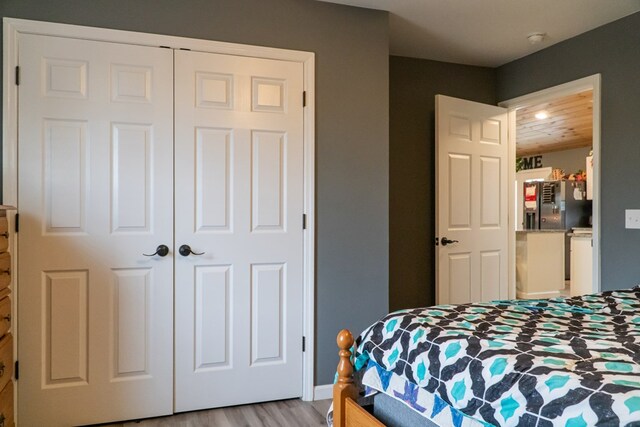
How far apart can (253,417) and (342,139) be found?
68.6 inches

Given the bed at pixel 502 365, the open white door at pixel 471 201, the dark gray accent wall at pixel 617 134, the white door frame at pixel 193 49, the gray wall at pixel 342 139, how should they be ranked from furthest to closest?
the open white door at pixel 471 201 → the dark gray accent wall at pixel 617 134 → the gray wall at pixel 342 139 → the white door frame at pixel 193 49 → the bed at pixel 502 365

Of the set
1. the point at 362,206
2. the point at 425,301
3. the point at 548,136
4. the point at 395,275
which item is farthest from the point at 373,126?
the point at 548,136

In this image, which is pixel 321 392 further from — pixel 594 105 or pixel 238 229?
pixel 594 105

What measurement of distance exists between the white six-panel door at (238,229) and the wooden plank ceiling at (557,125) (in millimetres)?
2408

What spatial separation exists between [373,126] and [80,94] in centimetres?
173

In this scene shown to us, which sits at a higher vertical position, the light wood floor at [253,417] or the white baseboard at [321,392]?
the white baseboard at [321,392]

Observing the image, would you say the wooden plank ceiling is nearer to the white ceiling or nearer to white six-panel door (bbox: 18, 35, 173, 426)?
the white ceiling

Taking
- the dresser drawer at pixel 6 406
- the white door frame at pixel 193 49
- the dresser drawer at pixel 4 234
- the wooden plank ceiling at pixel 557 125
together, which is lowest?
→ the dresser drawer at pixel 6 406

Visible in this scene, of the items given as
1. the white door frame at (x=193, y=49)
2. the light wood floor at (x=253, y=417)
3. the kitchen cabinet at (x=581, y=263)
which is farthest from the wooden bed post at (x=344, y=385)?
the kitchen cabinet at (x=581, y=263)

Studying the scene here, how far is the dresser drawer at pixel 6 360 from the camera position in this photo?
2.03 m

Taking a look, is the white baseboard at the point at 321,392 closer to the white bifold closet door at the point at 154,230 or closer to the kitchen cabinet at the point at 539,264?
the white bifold closet door at the point at 154,230

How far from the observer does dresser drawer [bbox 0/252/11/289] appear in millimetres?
2055

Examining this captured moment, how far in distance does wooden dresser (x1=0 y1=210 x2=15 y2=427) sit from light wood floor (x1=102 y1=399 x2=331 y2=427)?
52cm

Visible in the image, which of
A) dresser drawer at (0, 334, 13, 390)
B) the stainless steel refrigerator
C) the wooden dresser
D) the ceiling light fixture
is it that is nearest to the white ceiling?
the ceiling light fixture
